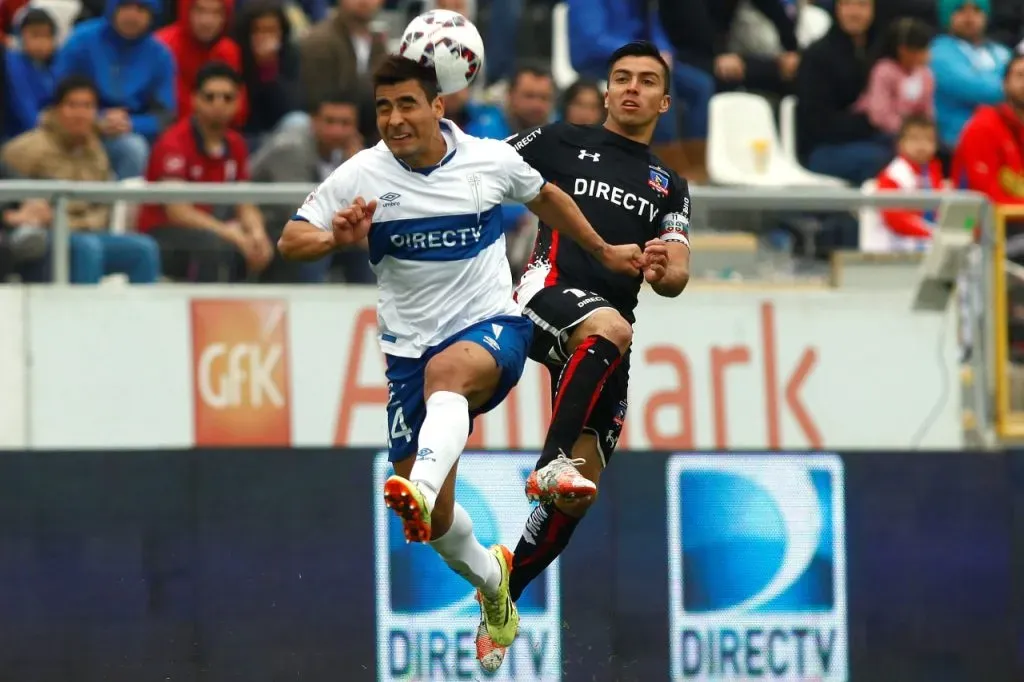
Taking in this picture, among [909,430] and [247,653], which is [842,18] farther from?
[247,653]

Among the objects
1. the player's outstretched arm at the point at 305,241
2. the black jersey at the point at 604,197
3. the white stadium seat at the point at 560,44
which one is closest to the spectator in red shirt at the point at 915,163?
the white stadium seat at the point at 560,44

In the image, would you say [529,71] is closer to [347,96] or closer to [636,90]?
[347,96]

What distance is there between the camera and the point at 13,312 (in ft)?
37.1

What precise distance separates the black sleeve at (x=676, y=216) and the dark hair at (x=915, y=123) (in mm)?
4410

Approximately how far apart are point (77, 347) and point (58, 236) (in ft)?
2.13

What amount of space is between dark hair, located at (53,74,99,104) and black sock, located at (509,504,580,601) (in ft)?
14.0

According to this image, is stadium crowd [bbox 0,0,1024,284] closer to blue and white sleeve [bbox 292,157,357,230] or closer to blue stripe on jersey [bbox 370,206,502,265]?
blue stripe on jersey [bbox 370,206,502,265]

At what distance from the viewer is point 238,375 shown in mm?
11664

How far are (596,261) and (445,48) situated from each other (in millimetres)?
1384

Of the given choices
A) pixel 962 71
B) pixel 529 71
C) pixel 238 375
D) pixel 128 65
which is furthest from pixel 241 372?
pixel 962 71

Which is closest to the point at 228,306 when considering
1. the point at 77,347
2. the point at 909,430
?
the point at 77,347

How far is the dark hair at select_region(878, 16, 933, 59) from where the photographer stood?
14.6m

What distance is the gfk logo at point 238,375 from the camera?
11.6m

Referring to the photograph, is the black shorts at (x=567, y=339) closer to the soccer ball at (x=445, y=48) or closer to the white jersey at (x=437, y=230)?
the white jersey at (x=437, y=230)
